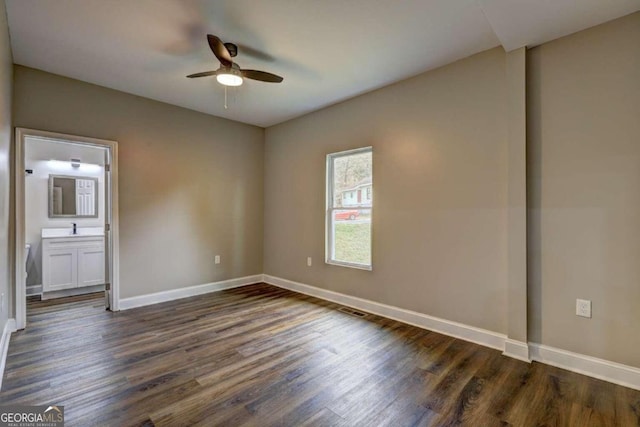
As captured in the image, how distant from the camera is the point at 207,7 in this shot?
2.21m

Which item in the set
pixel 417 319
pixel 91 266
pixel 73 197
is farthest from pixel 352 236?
pixel 73 197

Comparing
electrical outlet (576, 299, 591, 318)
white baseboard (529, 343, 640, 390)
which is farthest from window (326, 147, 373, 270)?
electrical outlet (576, 299, 591, 318)

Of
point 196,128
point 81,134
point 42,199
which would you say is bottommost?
point 42,199

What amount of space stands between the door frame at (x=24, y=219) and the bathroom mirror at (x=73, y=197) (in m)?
1.62

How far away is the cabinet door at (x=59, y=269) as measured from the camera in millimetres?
4184

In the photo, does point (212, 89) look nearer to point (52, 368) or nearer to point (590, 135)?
point (52, 368)

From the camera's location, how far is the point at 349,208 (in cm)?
399

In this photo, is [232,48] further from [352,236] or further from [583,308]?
[583,308]

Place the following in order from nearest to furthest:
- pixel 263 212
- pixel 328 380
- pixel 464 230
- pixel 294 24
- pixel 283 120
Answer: pixel 328 380 < pixel 294 24 < pixel 464 230 < pixel 283 120 < pixel 263 212

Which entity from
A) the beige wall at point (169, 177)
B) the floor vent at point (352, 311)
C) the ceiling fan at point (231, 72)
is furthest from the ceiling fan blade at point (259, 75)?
the floor vent at point (352, 311)

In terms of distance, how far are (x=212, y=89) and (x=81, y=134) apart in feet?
5.17

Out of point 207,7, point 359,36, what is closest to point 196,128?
point 207,7

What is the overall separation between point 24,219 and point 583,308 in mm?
5224

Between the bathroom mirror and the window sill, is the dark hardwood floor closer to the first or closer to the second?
the window sill
